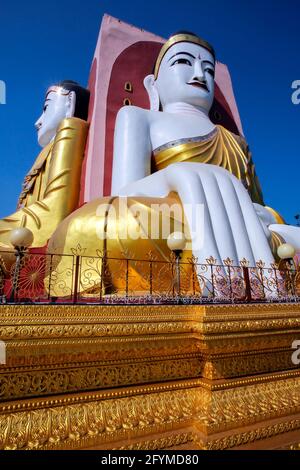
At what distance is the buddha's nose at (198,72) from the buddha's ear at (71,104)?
2632mm

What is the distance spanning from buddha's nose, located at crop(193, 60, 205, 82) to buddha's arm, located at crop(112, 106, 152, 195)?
1.42 metres

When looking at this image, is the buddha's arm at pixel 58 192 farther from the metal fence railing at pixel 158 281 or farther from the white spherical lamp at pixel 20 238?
the white spherical lamp at pixel 20 238

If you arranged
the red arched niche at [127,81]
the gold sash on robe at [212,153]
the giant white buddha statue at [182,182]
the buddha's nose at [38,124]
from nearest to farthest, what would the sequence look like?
the giant white buddha statue at [182,182] → the gold sash on robe at [212,153] → the red arched niche at [127,81] → the buddha's nose at [38,124]

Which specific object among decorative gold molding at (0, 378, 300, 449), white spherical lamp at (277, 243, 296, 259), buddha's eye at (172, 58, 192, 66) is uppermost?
buddha's eye at (172, 58, 192, 66)

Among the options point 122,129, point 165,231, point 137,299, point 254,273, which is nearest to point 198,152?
point 122,129

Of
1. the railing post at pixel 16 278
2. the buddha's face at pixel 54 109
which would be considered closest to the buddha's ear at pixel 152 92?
the buddha's face at pixel 54 109

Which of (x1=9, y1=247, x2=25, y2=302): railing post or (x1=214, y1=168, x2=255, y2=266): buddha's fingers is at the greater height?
(x1=214, y1=168, x2=255, y2=266): buddha's fingers

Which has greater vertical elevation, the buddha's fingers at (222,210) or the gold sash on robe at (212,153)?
the gold sash on robe at (212,153)

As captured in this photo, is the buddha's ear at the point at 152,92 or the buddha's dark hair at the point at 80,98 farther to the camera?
the buddha's dark hair at the point at 80,98

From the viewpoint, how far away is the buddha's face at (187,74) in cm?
540

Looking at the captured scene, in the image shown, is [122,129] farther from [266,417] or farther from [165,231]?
[266,417]

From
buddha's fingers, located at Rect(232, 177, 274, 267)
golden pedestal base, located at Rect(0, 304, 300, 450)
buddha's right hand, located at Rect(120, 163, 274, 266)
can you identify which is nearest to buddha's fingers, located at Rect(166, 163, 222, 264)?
buddha's right hand, located at Rect(120, 163, 274, 266)

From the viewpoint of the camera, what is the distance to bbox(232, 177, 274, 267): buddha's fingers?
3.05 meters

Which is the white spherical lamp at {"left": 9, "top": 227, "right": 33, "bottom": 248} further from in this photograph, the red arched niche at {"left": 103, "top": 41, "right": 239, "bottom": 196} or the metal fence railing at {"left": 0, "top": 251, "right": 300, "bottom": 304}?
the red arched niche at {"left": 103, "top": 41, "right": 239, "bottom": 196}
